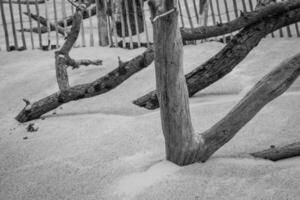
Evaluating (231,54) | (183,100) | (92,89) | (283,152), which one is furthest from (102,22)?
(283,152)

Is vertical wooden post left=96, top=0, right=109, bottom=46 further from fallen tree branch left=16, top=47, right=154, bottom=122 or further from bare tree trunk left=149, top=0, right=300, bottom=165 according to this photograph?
bare tree trunk left=149, top=0, right=300, bottom=165

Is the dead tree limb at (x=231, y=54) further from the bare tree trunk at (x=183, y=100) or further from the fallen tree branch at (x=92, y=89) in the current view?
the bare tree trunk at (x=183, y=100)

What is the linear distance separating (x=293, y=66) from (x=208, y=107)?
1.46 meters

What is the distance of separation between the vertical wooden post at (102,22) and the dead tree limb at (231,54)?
2803 millimetres

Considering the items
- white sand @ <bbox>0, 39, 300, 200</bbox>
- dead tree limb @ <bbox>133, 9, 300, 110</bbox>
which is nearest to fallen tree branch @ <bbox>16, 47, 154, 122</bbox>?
white sand @ <bbox>0, 39, 300, 200</bbox>

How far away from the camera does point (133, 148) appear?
10.4 feet

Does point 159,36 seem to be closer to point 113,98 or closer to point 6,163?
point 6,163

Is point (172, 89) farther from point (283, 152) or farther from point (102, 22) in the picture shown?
point (102, 22)

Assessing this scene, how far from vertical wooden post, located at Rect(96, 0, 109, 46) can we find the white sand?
1470mm

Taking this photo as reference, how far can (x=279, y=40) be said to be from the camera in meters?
5.99

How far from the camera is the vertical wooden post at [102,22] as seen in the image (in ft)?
22.0

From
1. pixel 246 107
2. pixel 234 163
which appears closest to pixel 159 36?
pixel 246 107

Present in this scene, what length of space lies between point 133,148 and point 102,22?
156 inches

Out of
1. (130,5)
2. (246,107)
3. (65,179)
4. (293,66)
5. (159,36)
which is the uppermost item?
(130,5)
